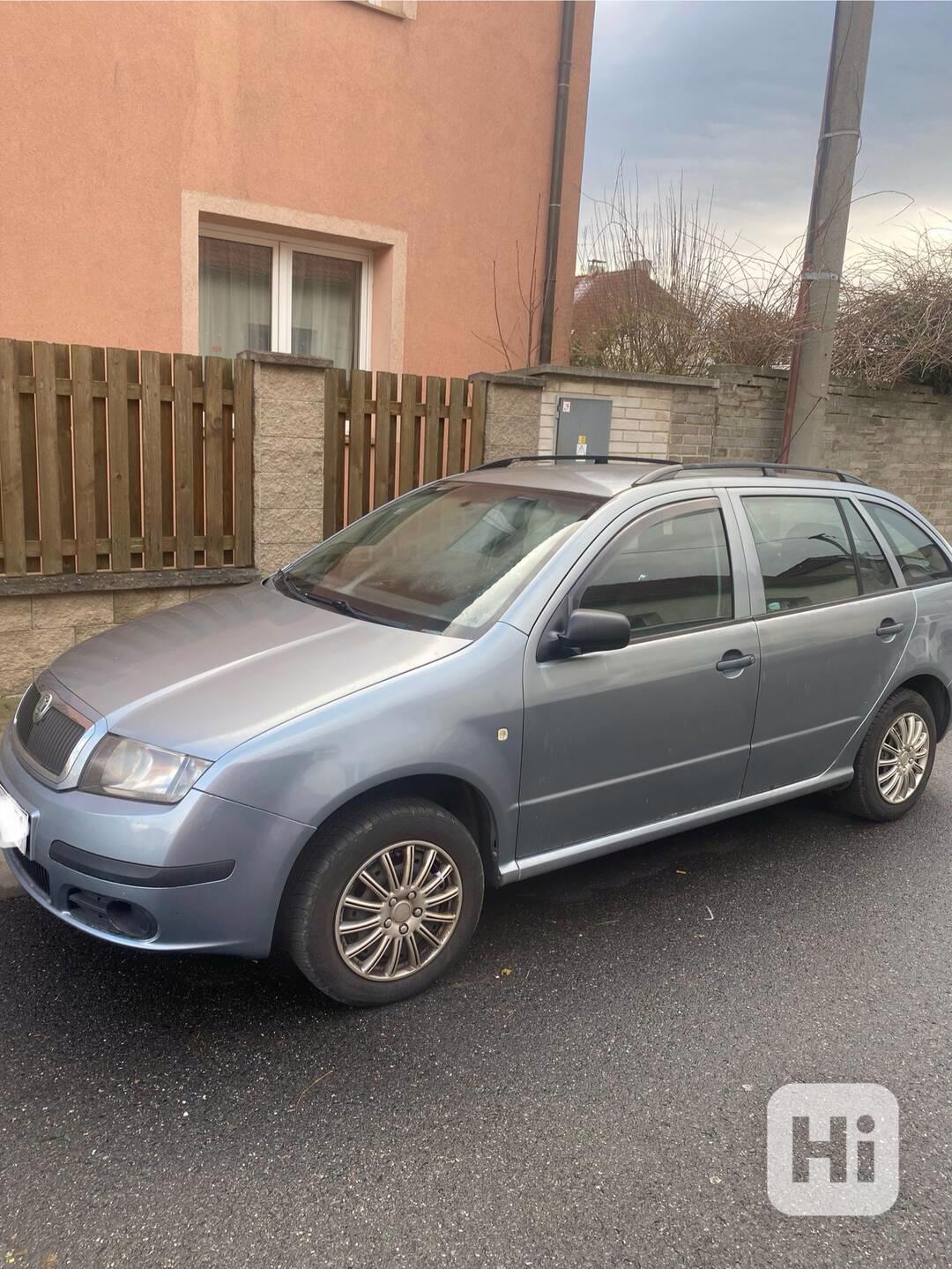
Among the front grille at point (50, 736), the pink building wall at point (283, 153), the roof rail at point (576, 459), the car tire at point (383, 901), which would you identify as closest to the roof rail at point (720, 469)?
the roof rail at point (576, 459)

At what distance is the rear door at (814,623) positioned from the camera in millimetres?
3947

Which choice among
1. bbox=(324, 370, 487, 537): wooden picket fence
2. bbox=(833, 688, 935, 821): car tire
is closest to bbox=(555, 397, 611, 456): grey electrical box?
→ bbox=(324, 370, 487, 537): wooden picket fence

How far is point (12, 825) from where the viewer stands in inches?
117

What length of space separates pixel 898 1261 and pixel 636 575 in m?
2.18

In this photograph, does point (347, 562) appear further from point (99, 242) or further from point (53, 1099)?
point (99, 242)

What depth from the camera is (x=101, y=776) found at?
2.79 m

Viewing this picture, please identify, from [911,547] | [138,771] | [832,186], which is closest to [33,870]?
[138,771]

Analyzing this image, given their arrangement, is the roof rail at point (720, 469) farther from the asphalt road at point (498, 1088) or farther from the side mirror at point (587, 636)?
the asphalt road at point (498, 1088)

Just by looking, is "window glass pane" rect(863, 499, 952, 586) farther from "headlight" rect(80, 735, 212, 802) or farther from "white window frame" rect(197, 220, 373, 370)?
"white window frame" rect(197, 220, 373, 370)

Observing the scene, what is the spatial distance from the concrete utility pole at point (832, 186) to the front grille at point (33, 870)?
243 inches

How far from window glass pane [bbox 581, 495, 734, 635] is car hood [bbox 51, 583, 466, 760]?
2.27 feet

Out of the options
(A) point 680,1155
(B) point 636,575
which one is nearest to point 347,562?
(B) point 636,575

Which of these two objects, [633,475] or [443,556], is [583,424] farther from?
[443,556]

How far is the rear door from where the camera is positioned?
13.0 ft
